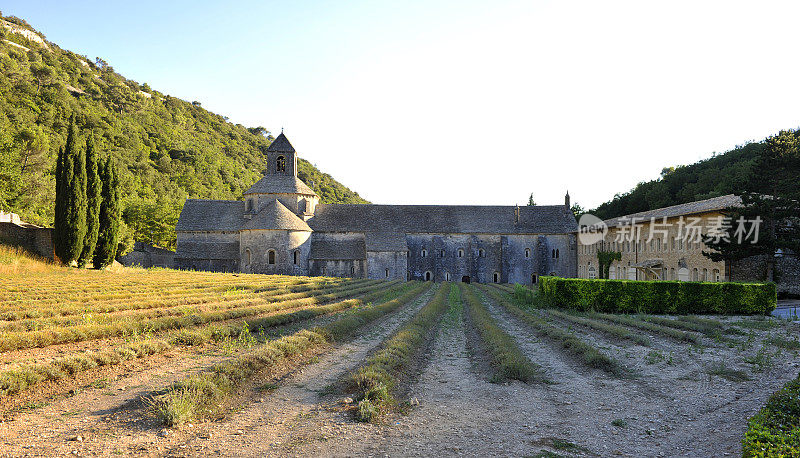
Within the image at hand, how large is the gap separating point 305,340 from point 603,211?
8041 cm

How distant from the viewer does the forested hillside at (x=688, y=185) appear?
58.4 m

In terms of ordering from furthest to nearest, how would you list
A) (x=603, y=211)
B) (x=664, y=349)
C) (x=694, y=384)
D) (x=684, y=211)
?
(x=603, y=211)
(x=684, y=211)
(x=664, y=349)
(x=694, y=384)

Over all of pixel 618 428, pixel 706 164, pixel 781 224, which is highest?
pixel 706 164

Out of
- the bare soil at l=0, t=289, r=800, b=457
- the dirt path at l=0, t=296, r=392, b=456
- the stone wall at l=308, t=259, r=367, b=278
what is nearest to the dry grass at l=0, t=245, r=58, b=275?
the bare soil at l=0, t=289, r=800, b=457

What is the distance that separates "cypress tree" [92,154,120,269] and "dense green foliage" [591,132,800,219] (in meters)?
61.7

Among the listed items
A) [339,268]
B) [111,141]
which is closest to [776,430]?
[339,268]

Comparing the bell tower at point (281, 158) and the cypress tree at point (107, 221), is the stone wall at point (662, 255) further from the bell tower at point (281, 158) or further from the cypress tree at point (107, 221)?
the cypress tree at point (107, 221)

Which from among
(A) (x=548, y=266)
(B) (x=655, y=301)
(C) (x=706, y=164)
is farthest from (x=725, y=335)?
(C) (x=706, y=164)

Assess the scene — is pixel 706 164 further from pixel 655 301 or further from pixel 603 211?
pixel 655 301

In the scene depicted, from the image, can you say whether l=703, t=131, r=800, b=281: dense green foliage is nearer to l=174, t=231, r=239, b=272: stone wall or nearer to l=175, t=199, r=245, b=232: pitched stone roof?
l=174, t=231, r=239, b=272: stone wall

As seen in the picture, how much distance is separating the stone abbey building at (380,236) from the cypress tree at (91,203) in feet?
49.0

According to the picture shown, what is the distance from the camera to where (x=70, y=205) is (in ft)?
102

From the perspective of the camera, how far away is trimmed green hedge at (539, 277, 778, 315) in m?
22.1

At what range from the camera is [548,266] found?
54125mm
